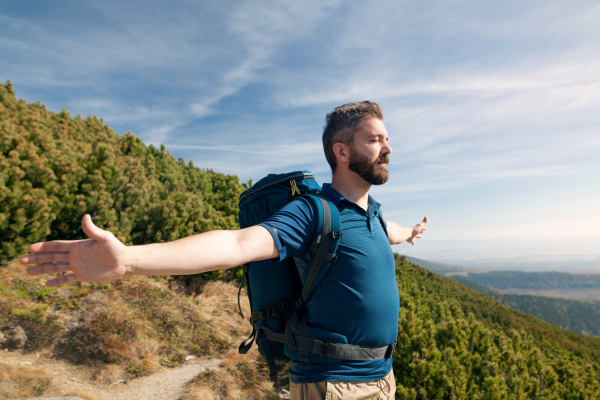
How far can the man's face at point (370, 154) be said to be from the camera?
2.29m

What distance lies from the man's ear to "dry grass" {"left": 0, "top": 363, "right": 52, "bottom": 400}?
5492 mm

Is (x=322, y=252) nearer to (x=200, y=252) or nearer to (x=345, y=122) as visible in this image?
(x=200, y=252)

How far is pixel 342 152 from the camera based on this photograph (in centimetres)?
237

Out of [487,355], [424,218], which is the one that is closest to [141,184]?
[424,218]

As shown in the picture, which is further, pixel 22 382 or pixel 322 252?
pixel 22 382

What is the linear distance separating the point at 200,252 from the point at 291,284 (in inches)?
34.5

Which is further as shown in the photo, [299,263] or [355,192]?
[355,192]

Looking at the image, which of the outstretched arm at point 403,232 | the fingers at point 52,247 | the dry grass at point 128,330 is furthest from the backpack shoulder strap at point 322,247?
the dry grass at point 128,330

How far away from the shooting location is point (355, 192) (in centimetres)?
235

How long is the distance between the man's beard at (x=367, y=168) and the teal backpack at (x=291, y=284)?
12.0 inches

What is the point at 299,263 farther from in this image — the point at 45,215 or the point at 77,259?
the point at 45,215

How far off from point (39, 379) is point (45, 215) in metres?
3.11

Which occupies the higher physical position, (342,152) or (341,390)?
(342,152)

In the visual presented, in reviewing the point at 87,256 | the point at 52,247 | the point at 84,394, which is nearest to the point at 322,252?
the point at 87,256
